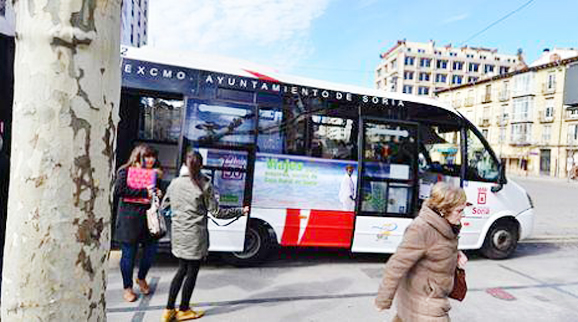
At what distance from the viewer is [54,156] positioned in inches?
39.8

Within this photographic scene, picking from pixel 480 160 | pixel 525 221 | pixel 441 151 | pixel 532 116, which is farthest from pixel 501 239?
pixel 532 116

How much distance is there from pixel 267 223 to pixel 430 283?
Result: 2896 millimetres

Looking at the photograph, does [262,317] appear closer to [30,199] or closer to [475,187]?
[30,199]

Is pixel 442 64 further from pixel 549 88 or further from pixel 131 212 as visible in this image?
pixel 131 212

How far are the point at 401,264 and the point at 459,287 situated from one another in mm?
528

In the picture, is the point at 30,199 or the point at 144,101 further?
the point at 144,101

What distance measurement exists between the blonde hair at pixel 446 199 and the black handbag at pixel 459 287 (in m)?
0.47

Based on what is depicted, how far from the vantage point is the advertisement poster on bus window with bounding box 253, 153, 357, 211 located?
4867 mm

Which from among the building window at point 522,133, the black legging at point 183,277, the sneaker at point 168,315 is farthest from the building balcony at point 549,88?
the sneaker at point 168,315

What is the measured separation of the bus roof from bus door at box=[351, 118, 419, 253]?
0.45 metres

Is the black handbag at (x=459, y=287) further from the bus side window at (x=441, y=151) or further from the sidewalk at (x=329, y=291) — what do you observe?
the bus side window at (x=441, y=151)

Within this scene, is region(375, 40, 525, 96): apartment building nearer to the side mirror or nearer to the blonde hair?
the side mirror

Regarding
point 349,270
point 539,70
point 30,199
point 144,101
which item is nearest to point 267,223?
point 349,270

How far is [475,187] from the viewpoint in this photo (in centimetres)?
559
